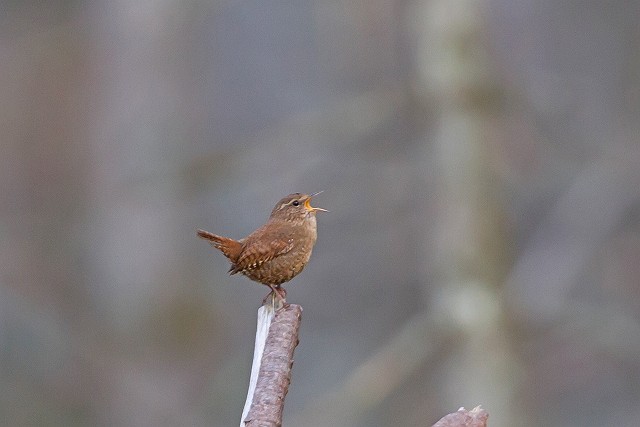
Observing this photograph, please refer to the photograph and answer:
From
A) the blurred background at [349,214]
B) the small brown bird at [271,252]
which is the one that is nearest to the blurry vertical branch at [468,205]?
the blurred background at [349,214]

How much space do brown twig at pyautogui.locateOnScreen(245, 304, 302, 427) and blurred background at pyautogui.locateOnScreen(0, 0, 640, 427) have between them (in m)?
4.31

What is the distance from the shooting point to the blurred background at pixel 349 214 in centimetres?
771

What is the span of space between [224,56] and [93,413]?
2.87m

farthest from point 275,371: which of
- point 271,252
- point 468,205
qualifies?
point 468,205

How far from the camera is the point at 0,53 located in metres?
11.3

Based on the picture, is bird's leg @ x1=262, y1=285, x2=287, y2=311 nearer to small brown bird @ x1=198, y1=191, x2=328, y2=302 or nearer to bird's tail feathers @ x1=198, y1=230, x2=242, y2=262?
small brown bird @ x1=198, y1=191, x2=328, y2=302

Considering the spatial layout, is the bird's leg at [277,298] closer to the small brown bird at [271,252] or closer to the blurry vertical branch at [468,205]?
the small brown bird at [271,252]

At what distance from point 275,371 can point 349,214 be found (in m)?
5.82

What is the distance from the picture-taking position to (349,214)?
870 cm

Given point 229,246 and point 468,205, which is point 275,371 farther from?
point 468,205

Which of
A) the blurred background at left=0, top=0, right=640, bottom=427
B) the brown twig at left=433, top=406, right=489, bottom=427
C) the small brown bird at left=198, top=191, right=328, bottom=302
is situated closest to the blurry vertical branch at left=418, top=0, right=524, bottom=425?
the blurred background at left=0, top=0, right=640, bottom=427

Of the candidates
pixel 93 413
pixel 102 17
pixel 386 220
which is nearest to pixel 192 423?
pixel 93 413

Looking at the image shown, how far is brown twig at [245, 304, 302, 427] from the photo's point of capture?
2770mm

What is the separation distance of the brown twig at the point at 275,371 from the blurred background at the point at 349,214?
14.1 feet
